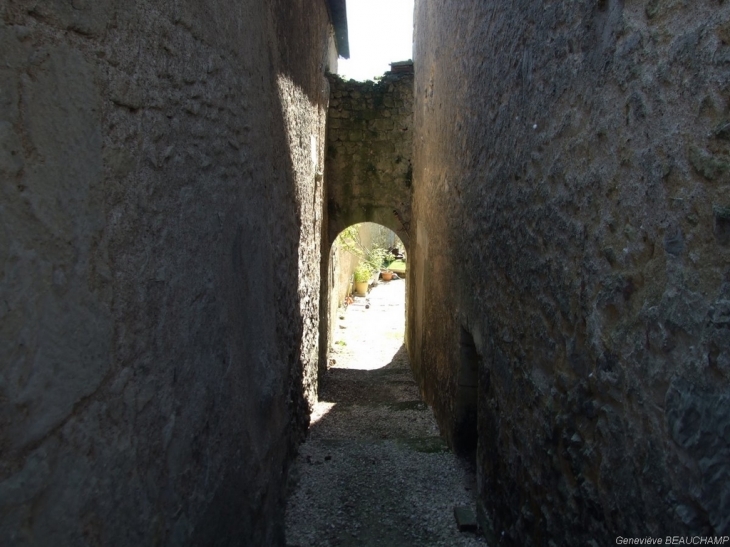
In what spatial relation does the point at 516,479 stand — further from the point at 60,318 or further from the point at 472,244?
the point at 60,318

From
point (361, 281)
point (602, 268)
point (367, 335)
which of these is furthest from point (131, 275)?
point (361, 281)

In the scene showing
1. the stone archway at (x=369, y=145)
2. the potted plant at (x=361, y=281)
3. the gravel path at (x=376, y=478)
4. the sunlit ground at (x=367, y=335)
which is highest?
the stone archway at (x=369, y=145)

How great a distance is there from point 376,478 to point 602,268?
284cm

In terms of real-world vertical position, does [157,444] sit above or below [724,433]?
below

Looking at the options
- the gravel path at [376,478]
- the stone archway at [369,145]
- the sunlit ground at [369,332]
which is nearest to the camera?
the gravel path at [376,478]

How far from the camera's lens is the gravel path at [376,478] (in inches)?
135

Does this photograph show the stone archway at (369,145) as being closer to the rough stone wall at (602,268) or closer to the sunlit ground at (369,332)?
the sunlit ground at (369,332)

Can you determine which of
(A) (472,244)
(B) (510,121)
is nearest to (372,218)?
(A) (472,244)

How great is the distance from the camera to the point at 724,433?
4.00 ft

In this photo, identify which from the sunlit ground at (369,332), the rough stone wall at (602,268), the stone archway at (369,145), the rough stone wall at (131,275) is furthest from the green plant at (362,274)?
the rough stone wall at (131,275)

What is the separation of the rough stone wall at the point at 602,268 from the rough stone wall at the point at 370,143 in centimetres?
462

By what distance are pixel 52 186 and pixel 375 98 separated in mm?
7529

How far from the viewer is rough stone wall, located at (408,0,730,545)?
4.28 ft

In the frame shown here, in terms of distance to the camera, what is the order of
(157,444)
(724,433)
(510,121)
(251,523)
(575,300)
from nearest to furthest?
(724,433) → (157,444) → (575,300) → (251,523) → (510,121)
